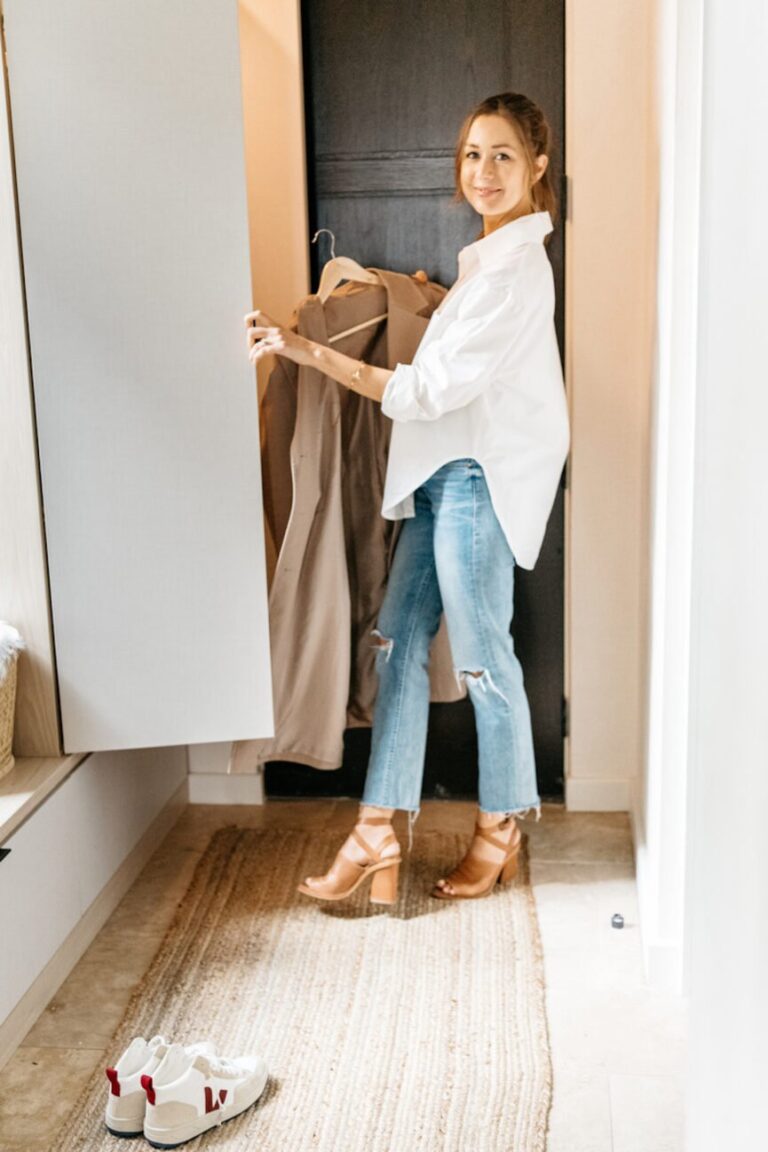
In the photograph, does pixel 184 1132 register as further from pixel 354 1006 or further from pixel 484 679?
pixel 484 679

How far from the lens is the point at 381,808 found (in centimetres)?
262

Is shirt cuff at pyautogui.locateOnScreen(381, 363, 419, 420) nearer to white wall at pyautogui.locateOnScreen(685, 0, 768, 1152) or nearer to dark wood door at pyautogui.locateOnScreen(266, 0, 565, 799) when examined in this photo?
dark wood door at pyautogui.locateOnScreen(266, 0, 565, 799)

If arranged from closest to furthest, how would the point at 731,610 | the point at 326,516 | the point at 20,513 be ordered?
the point at 731,610
the point at 20,513
the point at 326,516

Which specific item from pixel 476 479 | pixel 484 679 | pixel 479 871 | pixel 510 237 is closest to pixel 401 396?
pixel 476 479

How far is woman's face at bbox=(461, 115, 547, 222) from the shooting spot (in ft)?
8.01

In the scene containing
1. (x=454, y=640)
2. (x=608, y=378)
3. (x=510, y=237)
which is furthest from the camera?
(x=608, y=378)

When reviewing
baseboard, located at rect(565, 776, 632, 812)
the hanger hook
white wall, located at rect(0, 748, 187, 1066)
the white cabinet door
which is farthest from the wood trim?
baseboard, located at rect(565, 776, 632, 812)

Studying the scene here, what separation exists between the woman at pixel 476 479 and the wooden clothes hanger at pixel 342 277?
0.24m

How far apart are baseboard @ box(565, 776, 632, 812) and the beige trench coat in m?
0.38

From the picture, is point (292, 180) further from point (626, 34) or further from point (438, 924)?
point (438, 924)

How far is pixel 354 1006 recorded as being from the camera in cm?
224

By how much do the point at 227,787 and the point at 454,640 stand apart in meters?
0.84

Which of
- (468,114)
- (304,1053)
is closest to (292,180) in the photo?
(468,114)

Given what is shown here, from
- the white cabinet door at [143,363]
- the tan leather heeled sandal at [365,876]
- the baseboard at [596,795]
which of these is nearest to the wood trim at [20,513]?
the white cabinet door at [143,363]
